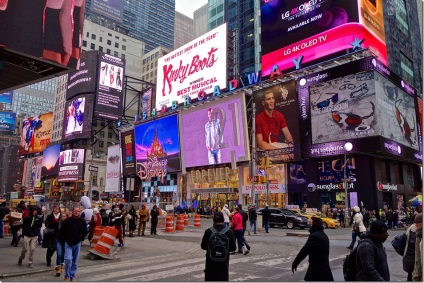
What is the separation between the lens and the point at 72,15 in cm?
1619

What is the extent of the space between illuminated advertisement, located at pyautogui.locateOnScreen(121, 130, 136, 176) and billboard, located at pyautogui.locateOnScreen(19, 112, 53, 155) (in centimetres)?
5247

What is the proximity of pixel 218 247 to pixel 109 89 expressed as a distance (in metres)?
88.3

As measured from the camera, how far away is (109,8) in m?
127

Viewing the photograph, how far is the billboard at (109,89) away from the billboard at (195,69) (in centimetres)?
2487

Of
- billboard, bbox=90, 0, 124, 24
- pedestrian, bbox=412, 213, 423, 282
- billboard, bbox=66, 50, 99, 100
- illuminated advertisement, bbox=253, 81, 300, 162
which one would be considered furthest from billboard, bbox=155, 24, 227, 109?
billboard, bbox=90, 0, 124, 24

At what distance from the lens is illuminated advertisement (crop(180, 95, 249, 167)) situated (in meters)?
48.9

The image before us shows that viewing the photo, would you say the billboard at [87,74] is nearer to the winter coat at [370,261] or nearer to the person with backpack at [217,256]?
the person with backpack at [217,256]

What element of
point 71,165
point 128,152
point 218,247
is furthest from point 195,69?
point 218,247

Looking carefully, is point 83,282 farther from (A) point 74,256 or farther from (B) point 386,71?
(B) point 386,71

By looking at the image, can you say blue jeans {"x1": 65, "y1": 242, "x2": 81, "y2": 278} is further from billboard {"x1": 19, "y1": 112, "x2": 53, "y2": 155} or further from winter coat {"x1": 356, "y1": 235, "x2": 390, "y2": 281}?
billboard {"x1": 19, "y1": 112, "x2": 53, "y2": 155}

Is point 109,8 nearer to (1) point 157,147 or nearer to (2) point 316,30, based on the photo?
(1) point 157,147

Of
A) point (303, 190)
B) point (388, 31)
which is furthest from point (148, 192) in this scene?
point (388, 31)

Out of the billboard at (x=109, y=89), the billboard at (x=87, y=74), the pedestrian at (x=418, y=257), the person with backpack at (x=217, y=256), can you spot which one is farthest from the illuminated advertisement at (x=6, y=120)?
the pedestrian at (x=418, y=257)

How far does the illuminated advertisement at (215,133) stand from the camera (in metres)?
48.9
